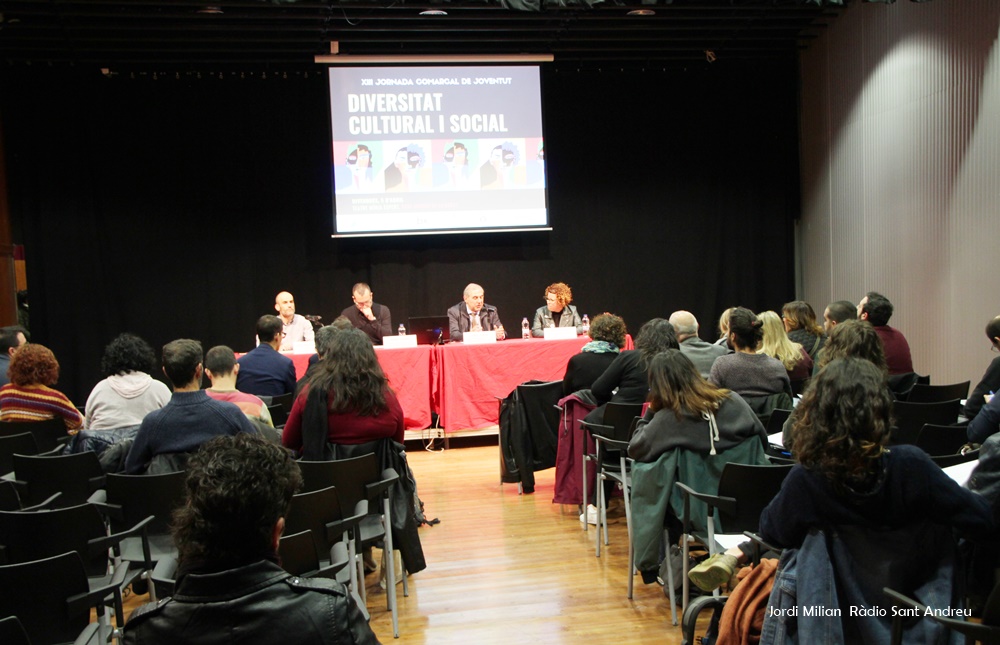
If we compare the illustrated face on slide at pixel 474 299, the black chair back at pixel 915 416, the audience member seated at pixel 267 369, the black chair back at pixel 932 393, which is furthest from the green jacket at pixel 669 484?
the illustrated face on slide at pixel 474 299

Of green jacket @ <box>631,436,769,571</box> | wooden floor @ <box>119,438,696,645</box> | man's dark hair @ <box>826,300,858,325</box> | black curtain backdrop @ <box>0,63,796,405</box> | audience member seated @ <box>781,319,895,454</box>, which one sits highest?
black curtain backdrop @ <box>0,63,796,405</box>

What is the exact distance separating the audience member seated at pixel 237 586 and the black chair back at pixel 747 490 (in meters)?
1.79

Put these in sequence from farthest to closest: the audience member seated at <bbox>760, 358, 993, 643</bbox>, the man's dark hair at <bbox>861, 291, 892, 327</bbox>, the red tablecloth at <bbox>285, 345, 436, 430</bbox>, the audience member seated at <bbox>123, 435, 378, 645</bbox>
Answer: the red tablecloth at <bbox>285, 345, 436, 430</bbox> → the man's dark hair at <bbox>861, 291, 892, 327</bbox> → the audience member seated at <bbox>760, 358, 993, 643</bbox> → the audience member seated at <bbox>123, 435, 378, 645</bbox>

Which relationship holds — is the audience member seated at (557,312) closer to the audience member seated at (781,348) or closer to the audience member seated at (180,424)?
the audience member seated at (781,348)

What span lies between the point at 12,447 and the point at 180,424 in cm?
134

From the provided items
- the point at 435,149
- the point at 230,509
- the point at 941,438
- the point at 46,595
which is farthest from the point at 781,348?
the point at 435,149

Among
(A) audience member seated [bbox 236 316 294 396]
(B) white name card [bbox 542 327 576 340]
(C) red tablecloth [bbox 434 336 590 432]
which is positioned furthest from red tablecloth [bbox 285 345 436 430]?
(A) audience member seated [bbox 236 316 294 396]

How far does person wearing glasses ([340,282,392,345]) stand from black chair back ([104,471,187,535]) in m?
4.85

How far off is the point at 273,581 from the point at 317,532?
1663 mm

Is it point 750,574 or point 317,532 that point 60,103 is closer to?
point 317,532

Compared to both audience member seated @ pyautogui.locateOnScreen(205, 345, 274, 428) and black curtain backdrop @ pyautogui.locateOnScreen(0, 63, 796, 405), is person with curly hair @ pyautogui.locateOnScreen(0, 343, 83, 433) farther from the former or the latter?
black curtain backdrop @ pyautogui.locateOnScreen(0, 63, 796, 405)

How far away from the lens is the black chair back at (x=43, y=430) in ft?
14.1

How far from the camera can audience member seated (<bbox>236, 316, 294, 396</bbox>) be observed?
5.33m

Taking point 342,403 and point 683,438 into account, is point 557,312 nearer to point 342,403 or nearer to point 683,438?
point 342,403
